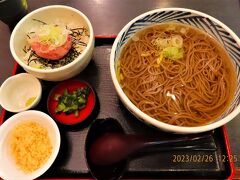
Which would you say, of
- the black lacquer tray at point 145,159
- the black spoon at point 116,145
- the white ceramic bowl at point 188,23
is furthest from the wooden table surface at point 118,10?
the black spoon at point 116,145

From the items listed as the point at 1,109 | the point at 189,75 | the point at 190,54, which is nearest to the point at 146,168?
the point at 189,75

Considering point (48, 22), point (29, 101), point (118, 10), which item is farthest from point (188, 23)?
point (29, 101)

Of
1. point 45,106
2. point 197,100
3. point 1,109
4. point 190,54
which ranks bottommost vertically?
point 1,109

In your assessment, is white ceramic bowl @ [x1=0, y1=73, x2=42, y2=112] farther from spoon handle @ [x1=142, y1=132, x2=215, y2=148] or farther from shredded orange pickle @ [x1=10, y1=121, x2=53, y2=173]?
spoon handle @ [x1=142, y1=132, x2=215, y2=148]

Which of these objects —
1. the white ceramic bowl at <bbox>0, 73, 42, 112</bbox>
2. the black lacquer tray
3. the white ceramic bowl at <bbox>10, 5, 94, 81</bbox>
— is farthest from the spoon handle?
the white ceramic bowl at <bbox>0, 73, 42, 112</bbox>

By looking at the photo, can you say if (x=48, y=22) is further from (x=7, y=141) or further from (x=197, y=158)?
(x=197, y=158)

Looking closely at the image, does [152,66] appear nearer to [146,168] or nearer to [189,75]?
[189,75]
